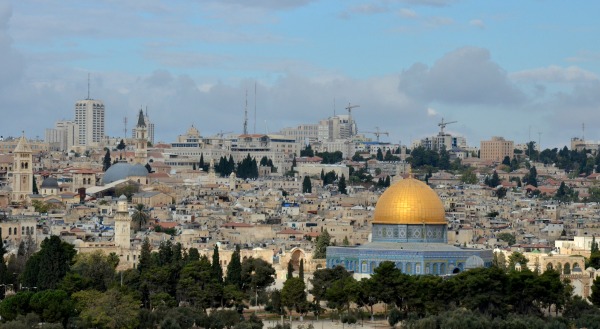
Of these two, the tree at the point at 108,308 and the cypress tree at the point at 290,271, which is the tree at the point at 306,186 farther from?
the tree at the point at 108,308

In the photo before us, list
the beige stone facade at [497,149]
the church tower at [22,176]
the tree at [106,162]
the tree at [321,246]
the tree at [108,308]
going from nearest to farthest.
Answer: the tree at [108,308] < the tree at [321,246] < the church tower at [22,176] < the tree at [106,162] < the beige stone facade at [497,149]

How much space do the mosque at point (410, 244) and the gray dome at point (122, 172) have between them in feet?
173

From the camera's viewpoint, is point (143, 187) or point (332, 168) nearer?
point (143, 187)

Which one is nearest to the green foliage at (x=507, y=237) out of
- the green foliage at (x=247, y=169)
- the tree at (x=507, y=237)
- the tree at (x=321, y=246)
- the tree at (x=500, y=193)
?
the tree at (x=507, y=237)

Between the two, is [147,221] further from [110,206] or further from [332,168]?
[332,168]

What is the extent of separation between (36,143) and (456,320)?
378ft

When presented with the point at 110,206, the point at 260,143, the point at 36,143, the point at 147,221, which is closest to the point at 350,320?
the point at 147,221

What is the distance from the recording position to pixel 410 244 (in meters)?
75.8

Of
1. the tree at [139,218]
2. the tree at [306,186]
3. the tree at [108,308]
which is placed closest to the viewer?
the tree at [108,308]

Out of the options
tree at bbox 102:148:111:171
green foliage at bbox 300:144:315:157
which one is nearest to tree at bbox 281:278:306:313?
tree at bbox 102:148:111:171

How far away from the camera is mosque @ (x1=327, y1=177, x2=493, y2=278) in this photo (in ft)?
245

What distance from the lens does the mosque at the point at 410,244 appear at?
74625mm

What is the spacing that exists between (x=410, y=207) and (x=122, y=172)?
56.1 meters

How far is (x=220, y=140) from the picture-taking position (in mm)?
164000
